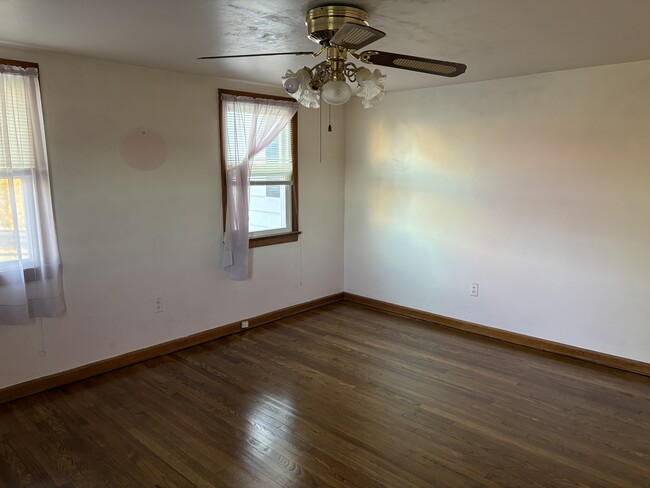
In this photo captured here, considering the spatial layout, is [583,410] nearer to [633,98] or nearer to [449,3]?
[633,98]

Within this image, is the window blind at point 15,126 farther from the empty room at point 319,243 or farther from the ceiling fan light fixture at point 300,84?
the ceiling fan light fixture at point 300,84

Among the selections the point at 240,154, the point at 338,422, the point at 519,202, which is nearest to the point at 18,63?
the point at 240,154

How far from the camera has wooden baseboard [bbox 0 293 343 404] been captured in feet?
10.5

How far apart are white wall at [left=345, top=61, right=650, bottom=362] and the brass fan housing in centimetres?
229

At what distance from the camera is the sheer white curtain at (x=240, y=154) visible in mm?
4137

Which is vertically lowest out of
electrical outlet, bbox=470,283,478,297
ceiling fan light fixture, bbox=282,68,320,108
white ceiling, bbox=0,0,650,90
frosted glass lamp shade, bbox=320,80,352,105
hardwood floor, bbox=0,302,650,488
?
hardwood floor, bbox=0,302,650,488

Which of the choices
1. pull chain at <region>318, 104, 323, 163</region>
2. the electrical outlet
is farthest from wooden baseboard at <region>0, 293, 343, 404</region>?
the electrical outlet

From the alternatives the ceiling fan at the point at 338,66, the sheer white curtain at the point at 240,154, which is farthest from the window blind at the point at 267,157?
the ceiling fan at the point at 338,66

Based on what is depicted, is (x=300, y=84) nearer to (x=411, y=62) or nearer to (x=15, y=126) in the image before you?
(x=411, y=62)

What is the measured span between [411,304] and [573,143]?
2.14 m

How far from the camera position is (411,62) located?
2113 mm

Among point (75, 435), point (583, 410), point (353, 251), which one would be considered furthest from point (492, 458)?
point (353, 251)

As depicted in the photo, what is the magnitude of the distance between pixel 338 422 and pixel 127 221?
2.16 meters

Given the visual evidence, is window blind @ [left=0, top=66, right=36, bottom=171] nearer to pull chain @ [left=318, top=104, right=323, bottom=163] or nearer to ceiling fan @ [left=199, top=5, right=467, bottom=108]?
ceiling fan @ [left=199, top=5, right=467, bottom=108]
